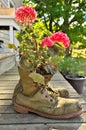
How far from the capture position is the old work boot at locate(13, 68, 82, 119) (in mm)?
1627

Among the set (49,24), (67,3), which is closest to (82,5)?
(67,3)

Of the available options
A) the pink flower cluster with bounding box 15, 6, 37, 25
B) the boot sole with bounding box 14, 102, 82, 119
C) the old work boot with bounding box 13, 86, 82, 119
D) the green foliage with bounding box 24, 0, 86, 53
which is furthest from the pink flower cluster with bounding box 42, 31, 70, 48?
the green foliage with bounding box 24, 0, 86, 53

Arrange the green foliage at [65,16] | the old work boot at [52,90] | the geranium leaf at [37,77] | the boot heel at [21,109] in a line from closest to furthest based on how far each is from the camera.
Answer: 1. the geranium leaf at [37,77]
2. the boot heel at [21,109]
3. the old work boot at [52,90]
4. the green foliage at [65,16]

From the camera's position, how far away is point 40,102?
1661mm

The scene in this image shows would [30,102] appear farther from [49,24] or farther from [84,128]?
[49,24]

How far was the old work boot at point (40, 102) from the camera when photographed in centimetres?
163

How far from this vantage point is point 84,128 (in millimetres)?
1498

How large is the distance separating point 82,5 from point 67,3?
1342 millimetres

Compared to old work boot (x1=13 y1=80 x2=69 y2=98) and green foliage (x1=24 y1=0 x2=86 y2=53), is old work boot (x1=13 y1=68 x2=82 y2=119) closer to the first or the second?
old work boot (x1=13 y1=80 x2=69 y2=98)

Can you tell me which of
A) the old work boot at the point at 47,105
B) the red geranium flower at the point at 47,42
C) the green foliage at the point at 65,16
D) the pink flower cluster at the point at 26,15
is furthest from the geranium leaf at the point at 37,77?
the green foliage at the point at 65,16

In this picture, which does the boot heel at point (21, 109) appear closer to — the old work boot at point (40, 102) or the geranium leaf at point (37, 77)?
the old work boot at point (40, 102)

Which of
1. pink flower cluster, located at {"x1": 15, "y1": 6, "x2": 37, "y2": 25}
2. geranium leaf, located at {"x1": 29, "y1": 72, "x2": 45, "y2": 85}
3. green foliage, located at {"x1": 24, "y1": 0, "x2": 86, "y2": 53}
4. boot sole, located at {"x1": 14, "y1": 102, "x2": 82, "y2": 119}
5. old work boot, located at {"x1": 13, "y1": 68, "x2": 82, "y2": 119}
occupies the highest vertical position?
green foliage, located at {"x1": 24, "y1": 0, "x2": 86, "y2": 53}

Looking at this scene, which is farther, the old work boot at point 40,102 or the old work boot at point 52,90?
the old work boot at point 52,90

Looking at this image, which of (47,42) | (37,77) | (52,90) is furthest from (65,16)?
(37,77)
